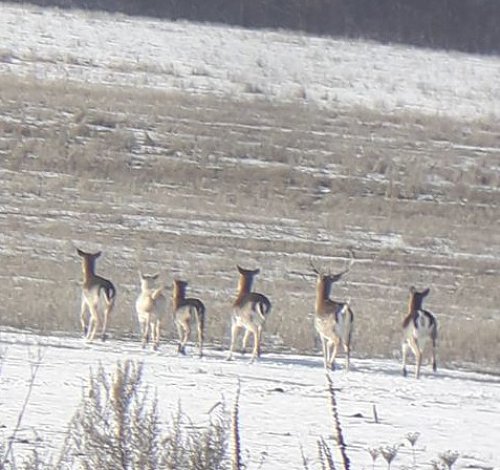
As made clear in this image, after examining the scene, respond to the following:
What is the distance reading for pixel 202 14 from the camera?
4325 centimetres

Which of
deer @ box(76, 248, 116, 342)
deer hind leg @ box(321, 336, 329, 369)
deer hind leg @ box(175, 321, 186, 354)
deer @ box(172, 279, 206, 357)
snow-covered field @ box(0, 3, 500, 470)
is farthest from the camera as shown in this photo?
deer @ box(76, 248, 116, 342)

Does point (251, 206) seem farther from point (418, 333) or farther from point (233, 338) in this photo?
point (233, 338)

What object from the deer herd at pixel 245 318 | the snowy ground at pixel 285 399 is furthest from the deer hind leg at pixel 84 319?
the snowy ground at pixel 285 399

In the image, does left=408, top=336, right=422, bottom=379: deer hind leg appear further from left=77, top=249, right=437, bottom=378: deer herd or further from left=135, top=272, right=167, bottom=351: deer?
left=135, top=272, right=167, bottom=351: deer

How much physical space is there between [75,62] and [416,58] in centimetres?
877

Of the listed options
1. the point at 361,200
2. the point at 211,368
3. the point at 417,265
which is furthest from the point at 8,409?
the point at 361,200

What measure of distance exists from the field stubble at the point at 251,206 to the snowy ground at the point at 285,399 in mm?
3130

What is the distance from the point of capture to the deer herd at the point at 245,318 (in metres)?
17.2

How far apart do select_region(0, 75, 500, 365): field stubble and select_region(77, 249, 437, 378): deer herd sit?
674mm

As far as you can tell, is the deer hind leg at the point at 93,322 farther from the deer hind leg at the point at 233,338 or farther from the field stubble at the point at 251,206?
the deer hind leg at the point at 233,338

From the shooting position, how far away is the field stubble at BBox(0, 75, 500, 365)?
22.6 metres

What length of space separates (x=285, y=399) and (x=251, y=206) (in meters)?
18.1

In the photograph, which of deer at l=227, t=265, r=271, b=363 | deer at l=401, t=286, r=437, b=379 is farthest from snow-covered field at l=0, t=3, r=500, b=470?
deer at l=227, t=265, r=271, b=363

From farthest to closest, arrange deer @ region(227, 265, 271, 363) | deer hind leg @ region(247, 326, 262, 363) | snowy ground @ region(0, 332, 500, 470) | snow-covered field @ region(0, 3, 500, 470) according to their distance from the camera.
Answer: deer @ region(227, 265, 271, 363) → deer hind leg @ region(247, 326, 262, 363) → snow-covered field @ region(0, 3, 500, 470) → snowy ground @ region(0, 332, 500, 470)
